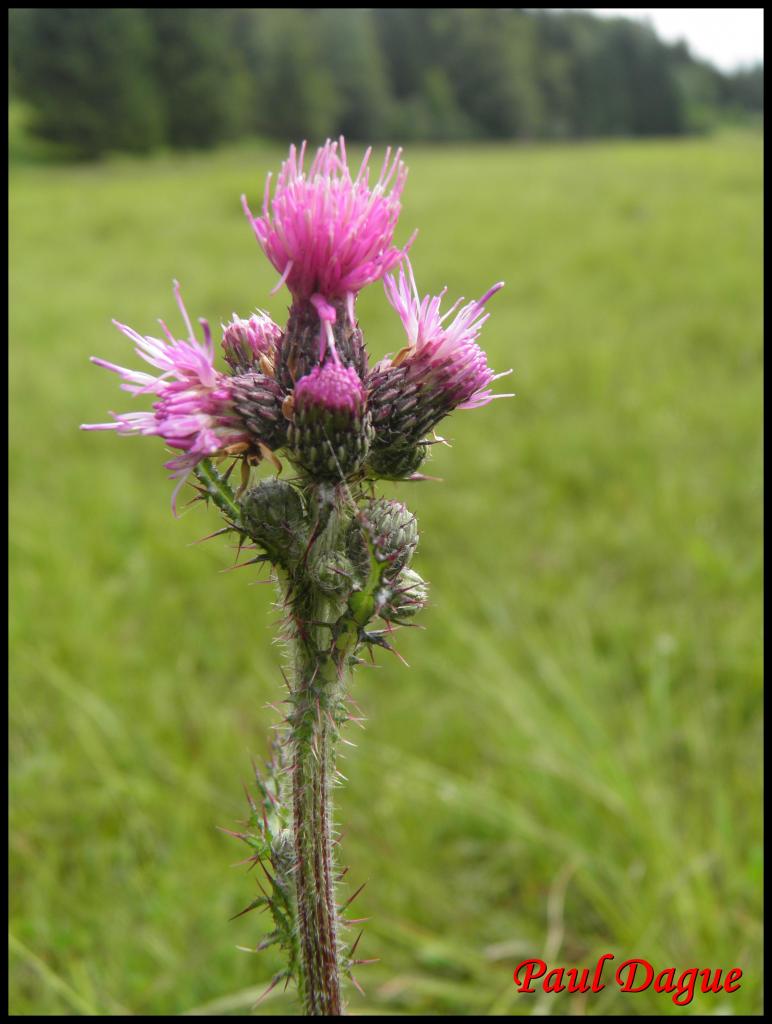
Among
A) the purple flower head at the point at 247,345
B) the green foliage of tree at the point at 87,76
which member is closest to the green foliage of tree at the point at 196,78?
the green foliage of tree at the point at 87,76

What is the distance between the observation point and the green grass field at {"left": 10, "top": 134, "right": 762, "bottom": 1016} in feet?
8.63

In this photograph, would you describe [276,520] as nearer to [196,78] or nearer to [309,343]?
[309,343]

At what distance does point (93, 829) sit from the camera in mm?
3055

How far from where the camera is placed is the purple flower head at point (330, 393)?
1172 mm

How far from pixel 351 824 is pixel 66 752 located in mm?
1199

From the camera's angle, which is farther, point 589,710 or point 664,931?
point 589,710

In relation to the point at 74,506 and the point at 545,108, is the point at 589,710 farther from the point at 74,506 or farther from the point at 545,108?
the point at 545,108

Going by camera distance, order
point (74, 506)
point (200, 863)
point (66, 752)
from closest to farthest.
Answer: point (200, 863)
point (66, 752)
point (74, 506)

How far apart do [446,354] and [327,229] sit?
10.8 inches

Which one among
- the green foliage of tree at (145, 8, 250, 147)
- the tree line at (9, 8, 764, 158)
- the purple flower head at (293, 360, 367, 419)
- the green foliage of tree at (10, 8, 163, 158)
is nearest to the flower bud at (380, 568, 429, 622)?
the purple flower head at (293, 360, 367, 419)

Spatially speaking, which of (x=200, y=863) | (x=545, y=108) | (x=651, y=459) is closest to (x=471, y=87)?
(x=545, y=108)

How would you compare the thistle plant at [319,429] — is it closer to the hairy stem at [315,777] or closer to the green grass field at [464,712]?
the hairy stem at [315,777]

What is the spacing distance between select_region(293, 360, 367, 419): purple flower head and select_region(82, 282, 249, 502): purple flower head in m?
0.12

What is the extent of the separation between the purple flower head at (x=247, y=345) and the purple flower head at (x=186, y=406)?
122 mm
